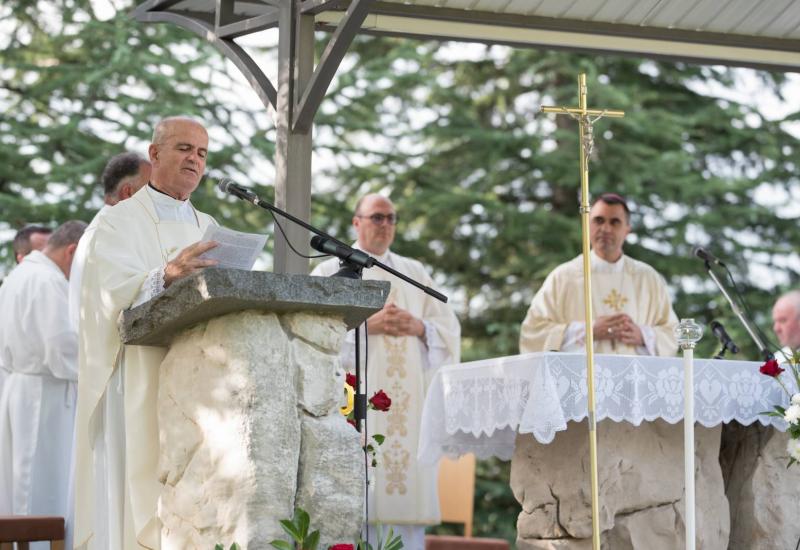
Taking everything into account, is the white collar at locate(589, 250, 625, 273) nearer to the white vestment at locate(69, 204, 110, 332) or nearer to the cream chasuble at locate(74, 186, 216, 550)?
the white vestment at locate(69, 204, 110, 332)

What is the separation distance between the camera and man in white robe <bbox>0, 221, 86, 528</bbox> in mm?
7000

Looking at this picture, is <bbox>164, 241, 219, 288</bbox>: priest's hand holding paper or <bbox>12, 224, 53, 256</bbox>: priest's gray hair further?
<bbox>12, 224, 53, 256</bbox>: priest's gray hair

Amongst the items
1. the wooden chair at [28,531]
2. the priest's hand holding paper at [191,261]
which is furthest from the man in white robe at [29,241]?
the priest's hand holding paper at [191,261]

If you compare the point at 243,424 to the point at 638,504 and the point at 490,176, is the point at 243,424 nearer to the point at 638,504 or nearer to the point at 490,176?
the point at 638,504

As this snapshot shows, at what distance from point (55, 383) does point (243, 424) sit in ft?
11.6

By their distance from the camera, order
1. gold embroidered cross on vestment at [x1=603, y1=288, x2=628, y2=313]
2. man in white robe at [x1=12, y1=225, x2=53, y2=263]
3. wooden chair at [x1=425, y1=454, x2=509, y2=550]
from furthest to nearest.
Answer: wooden chair at [x1=425, y1=454, x2=509, y2=550] → man in white robe at [x1=12, y1=225, x2=53, y2=263] → gold embroidered cross on vestment at [x1=603, y1=288, x2=628, y2=313]

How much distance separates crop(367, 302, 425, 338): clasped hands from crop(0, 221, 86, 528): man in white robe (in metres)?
1.80

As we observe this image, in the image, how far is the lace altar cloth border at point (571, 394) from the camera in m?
5.65

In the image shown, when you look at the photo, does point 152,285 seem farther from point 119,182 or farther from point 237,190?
point 119,182

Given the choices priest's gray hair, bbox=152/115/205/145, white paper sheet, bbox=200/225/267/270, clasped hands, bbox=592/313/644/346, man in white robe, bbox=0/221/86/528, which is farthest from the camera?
clasped hands, bbox=592/313/644/346

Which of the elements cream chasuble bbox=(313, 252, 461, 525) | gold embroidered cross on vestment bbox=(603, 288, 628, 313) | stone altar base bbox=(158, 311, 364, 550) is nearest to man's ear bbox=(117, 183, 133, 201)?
cream chasuble bbox=(313, 252, 461, 525)

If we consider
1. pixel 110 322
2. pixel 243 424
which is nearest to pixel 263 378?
pixel 243 424

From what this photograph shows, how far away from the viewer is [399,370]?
813cm

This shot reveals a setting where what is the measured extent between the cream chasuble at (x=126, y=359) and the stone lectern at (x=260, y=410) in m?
0.32
